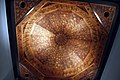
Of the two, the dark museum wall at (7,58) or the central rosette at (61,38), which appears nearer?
the dark museum wall at (7,58)

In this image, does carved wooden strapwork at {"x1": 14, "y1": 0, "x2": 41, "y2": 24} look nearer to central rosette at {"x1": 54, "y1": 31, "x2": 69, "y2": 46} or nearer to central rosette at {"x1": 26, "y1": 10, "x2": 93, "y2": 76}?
central rosette at {"x1": 26, "y1": 10, "x2": 93, "y2": 76}

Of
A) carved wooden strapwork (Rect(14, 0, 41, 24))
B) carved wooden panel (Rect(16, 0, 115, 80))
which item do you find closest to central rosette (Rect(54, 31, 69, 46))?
carved wooden panel (Rect(16, 0, 115, 80))

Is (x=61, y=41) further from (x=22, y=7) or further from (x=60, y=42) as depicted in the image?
(x=22, y=7)

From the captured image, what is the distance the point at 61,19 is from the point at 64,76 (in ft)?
1.68

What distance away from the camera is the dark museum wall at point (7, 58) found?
57.7 inches

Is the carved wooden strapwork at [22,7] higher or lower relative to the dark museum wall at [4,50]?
higher

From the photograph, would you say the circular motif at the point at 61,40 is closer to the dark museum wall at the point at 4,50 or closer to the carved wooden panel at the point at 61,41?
the carved wooden panel at the point at 61,41

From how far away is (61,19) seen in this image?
154 cm

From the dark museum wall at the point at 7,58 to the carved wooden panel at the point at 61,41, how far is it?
3.5 inches

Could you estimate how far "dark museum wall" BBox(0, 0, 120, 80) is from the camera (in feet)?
4.81

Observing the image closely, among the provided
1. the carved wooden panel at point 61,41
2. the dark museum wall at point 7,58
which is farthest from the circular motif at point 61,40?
the dark museum wall at point 7,58

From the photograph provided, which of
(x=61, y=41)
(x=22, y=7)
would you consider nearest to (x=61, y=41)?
→ (x=61, y=41)

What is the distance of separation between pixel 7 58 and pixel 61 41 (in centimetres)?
46

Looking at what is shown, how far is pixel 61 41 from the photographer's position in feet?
5.30
